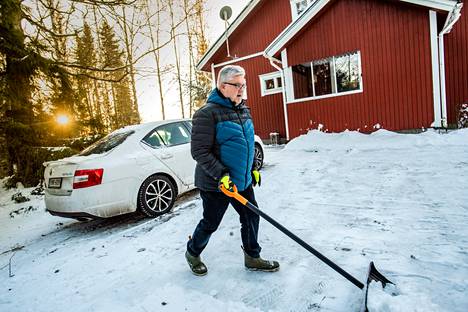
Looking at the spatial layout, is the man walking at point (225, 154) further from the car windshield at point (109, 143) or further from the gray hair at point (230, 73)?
the car windshield at point (109, 143)

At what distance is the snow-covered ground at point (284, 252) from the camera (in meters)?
2.39

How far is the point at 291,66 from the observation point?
1149cm

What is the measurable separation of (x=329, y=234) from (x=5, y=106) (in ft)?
27.4

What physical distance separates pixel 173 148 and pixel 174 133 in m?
0.37

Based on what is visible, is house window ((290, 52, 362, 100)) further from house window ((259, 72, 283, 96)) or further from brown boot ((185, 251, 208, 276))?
brown boot ((185, 251, 208, 276))

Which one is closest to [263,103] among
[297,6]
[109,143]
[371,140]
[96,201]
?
[297,6]

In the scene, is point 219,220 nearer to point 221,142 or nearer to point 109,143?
point 221,142

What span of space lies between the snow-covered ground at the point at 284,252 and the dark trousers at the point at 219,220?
277 millimetres

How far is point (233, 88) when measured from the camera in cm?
258

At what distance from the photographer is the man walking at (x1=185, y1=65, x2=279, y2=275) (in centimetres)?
253

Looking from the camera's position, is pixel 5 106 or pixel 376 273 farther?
pixel 5 106

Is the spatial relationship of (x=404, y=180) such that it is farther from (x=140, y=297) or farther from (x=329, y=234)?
(x=140, y=297)

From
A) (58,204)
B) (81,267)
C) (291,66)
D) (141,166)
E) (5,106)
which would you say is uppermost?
(291,66)

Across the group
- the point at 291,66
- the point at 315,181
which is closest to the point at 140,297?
the point at 315,181
